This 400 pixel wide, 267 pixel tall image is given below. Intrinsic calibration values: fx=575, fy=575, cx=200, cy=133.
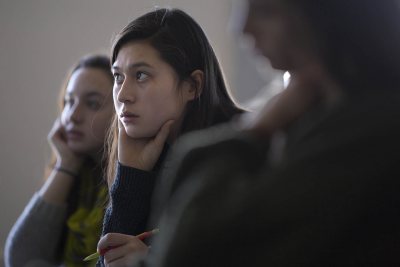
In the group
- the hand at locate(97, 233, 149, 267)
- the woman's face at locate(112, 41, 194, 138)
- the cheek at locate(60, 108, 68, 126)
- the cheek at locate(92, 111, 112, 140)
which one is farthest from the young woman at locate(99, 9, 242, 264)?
the cheek at locate(60, 108, 68, 126)

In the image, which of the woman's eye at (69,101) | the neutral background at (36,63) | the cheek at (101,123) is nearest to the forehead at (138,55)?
the cheek at (101,123)

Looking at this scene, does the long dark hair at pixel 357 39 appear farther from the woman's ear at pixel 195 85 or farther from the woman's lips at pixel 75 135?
the woman's lips at pixel 75 135

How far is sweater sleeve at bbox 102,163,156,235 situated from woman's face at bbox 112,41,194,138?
9 cm

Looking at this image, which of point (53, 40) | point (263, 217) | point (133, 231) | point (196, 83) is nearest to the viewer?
point (263, 217)

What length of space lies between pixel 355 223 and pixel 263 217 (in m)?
0.06

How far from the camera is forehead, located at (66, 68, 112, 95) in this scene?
1.40 meters

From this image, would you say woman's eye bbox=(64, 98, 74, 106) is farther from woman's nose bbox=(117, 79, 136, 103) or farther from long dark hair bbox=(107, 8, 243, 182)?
woman's nose bbox=(117, 79, 136, 103)

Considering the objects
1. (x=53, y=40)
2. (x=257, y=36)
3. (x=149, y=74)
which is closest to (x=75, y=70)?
(x=149, y=74)

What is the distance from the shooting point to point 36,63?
7.61 feet

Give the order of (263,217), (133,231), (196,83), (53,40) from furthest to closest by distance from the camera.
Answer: (53,40)
(196,83)
(133,231)
(263,217)

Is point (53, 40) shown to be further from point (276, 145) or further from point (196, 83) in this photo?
point (276, 145)

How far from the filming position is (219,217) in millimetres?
340

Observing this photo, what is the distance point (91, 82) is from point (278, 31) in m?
1.11

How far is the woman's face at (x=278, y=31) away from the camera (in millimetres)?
334
